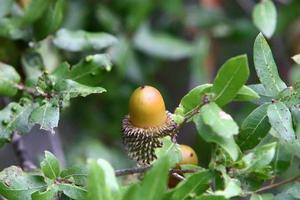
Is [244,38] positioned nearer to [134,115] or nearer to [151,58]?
[151,58]

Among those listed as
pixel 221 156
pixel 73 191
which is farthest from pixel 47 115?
pixel 221 156

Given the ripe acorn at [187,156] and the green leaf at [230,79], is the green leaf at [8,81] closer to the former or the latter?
the ripe acorn at [187,156]

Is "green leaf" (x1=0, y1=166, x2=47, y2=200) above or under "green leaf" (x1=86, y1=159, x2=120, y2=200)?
under

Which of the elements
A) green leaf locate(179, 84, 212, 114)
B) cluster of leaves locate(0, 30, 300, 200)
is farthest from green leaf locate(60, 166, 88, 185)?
green leaf locate(179, 84, 212, 114)

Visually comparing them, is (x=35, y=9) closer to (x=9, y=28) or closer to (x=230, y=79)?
(x=9, y=28)

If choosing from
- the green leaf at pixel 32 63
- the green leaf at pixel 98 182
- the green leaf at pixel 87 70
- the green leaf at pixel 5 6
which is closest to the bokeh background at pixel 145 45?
the green leaf at pixel 32 63

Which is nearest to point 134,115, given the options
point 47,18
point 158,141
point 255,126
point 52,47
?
point 158,141

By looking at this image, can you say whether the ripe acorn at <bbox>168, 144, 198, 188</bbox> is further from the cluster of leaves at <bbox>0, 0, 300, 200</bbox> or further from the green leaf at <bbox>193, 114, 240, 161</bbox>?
the green leaf at <bbox>193, 114, 240, 161</bbox>
